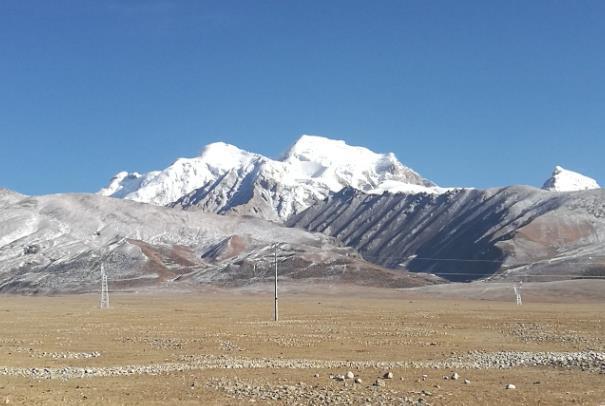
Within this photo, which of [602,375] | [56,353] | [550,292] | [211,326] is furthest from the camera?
[550,292]

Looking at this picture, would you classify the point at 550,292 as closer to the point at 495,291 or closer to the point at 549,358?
the point at 495,291

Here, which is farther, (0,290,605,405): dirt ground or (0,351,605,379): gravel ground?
(0,351,605,379): gravel ground

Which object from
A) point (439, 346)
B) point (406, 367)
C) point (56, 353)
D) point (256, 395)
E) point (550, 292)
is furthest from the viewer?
point (550, 292)

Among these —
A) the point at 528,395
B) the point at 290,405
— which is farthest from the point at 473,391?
the point at 290,405

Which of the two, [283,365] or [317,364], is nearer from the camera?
[283,365]

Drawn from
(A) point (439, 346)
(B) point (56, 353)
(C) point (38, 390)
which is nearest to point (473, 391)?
(C) point (38, 390)

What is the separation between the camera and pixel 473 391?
29.9 meters

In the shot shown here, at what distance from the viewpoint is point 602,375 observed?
34.1 metres

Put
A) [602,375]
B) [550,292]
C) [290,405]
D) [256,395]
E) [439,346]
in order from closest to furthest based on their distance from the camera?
[290,405]
[256,395]
[602,375]
[439,346]
[550,292]

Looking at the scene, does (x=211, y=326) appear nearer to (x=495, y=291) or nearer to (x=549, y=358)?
(x=549, y=358)

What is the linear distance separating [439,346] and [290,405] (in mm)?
23315

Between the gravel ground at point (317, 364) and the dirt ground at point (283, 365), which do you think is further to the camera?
the gravel ground at point (317, 364)

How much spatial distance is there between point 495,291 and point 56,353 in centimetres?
15562

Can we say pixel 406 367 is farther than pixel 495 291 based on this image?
No
